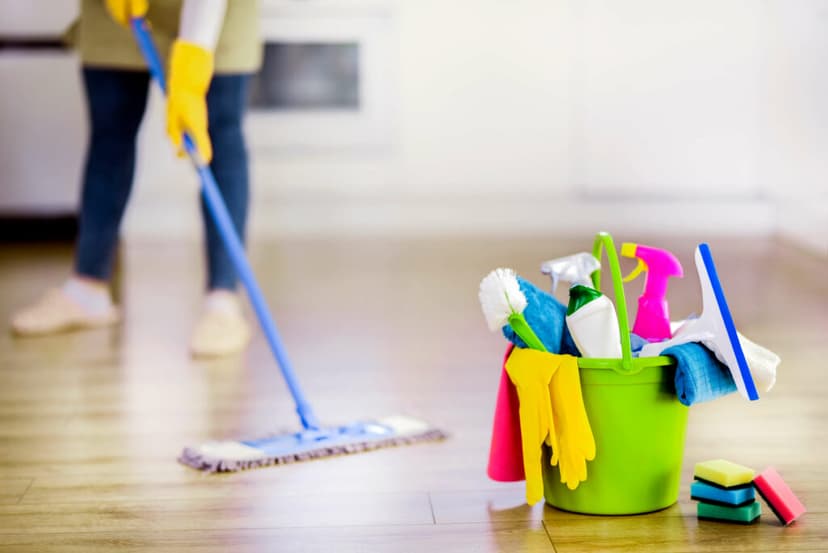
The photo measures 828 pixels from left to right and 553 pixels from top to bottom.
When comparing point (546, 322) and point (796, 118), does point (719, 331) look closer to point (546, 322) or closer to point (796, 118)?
point (546, 322)

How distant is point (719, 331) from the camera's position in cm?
129

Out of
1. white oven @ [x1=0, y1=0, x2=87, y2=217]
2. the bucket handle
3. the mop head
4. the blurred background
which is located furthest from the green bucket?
white oven @ [x1=0, y1=0, x2=87, y2=217]

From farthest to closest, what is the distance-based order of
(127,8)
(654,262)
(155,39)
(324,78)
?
(324,78) → (155,39) → (127,8) → (654,262)

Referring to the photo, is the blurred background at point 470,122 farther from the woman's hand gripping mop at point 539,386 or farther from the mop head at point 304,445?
the woman's hand gripping mop at point 539,386

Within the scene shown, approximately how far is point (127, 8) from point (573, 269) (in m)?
0.88

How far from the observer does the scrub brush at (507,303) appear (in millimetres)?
1309

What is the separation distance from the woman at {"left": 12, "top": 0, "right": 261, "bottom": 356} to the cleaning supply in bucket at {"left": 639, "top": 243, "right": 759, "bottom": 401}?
979 mm

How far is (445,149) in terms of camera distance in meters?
3.27

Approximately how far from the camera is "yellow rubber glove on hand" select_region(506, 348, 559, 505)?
1.30 meters

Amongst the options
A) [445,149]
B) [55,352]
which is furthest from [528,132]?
[55,352]

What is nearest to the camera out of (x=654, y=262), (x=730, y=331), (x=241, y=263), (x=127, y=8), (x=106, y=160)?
(x=730, y=331)

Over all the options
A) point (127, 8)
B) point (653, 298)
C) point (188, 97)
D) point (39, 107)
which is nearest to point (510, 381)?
point (653, 298)

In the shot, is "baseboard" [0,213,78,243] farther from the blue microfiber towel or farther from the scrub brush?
the blue microfiber towel

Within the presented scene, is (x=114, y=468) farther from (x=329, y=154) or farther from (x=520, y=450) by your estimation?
(x=329, y=154)
